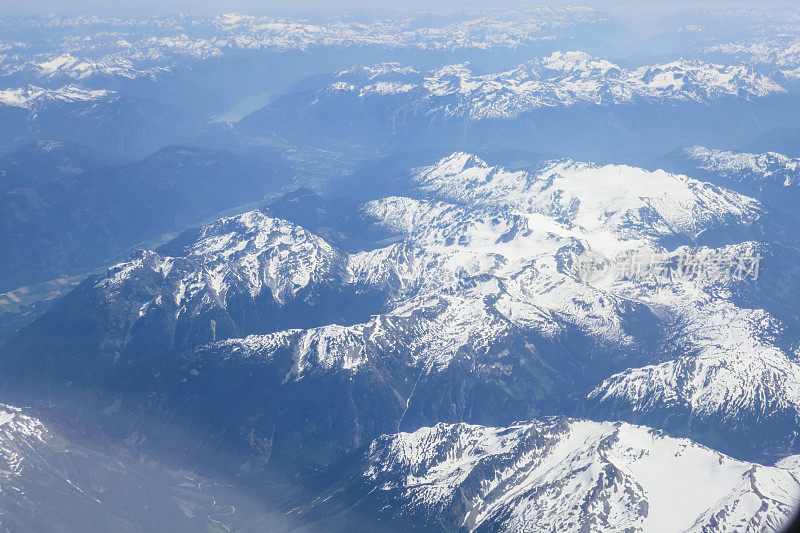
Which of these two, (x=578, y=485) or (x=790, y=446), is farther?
(x=790, y=446)

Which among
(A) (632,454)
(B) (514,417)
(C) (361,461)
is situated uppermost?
(A) (632,454)

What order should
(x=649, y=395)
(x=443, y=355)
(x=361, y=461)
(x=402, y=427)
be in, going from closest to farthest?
(x=361, y=461) < (x=649, y=395) < (x=402, y=427) < (x=443, y=355)

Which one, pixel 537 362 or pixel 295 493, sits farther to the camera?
pixel 537 362

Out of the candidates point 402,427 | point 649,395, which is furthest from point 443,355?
point 649,395

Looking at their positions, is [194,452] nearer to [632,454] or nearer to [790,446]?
[632,454]

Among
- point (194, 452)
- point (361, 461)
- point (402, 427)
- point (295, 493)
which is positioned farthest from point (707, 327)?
point (194, 452)

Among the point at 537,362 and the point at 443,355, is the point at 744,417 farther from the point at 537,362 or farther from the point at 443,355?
the point at 443,355

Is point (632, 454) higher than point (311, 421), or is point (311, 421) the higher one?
point (632, 454)

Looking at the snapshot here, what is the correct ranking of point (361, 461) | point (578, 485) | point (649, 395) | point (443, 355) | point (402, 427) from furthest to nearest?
point (443, 355) < point (402, 427) < point (649, 395) < point (361, 461) < point (578, 485)

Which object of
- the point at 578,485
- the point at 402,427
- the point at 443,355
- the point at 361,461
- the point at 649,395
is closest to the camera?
the point at 578,485
